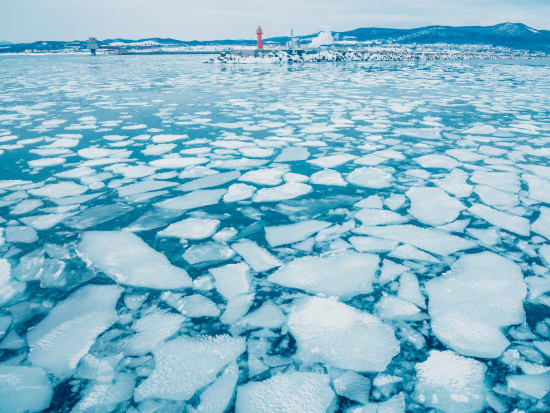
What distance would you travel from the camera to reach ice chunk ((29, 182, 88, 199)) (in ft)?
6.99

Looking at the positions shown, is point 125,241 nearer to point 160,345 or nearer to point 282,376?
point 160,345

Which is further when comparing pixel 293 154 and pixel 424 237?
pixel 293 154

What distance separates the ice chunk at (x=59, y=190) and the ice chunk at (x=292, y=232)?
1.31 m

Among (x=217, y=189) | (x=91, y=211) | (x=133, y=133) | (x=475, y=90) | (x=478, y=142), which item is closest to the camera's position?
(x=91, y=211)

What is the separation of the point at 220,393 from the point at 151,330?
0.35m

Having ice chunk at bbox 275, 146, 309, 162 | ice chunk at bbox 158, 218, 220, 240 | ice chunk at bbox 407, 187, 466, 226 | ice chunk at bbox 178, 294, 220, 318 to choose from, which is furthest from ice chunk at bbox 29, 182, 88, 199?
ice chunk at bbox 407, 187, 466, 226

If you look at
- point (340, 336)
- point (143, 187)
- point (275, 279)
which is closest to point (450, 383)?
point (340, 336)

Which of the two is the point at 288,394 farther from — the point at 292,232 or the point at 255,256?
the point at 292,232

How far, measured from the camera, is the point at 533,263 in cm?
→ 146

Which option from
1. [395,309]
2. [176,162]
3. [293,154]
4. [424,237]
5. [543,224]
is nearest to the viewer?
[395,309]

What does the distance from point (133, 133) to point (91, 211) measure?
199 cm

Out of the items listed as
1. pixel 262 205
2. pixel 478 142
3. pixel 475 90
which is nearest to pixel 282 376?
pixel 262 205

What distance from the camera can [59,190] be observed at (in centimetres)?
220

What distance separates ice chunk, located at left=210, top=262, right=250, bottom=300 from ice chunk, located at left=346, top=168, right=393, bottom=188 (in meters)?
1.20
